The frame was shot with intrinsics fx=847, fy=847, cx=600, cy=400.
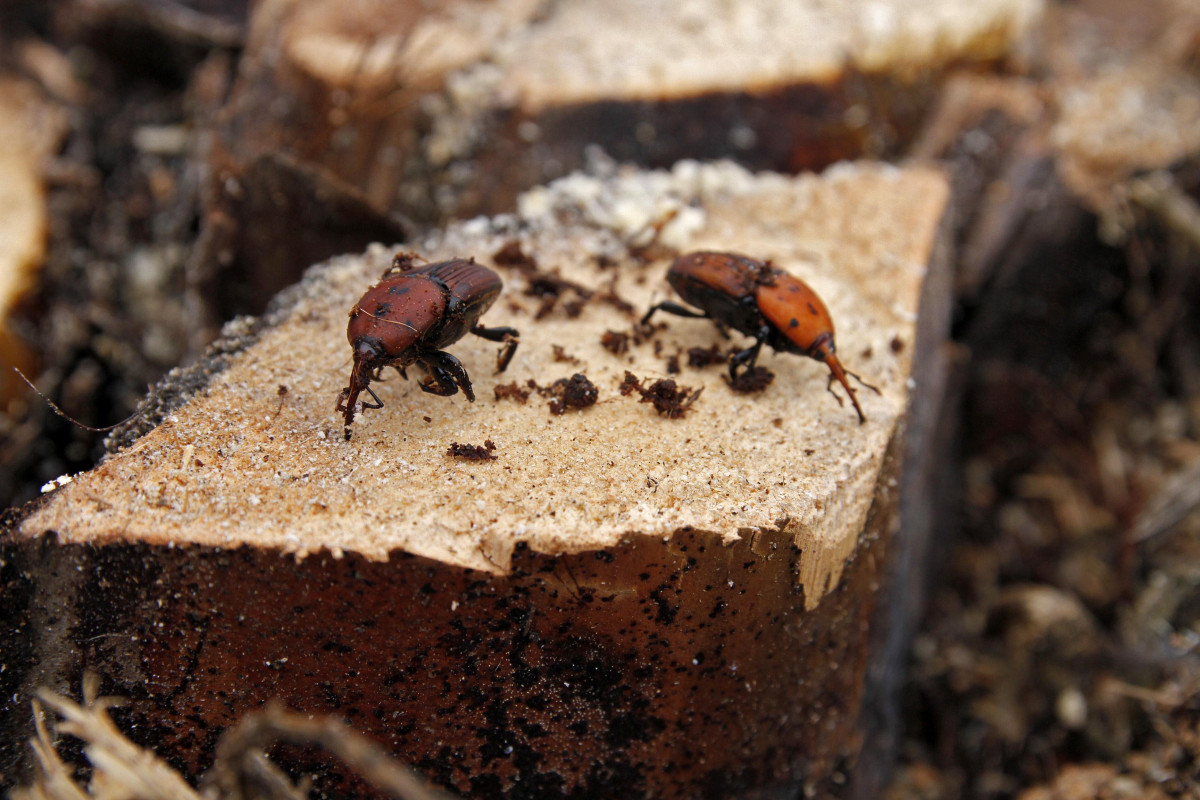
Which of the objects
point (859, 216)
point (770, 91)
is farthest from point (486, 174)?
point (859, 216)

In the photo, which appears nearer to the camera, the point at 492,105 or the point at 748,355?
the point at 748,355

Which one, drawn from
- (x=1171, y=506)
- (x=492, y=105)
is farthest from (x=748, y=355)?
(x=1171, y=506)

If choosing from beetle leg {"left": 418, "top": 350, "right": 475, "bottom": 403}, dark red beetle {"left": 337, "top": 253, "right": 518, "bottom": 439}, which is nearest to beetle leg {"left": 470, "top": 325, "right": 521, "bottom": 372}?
dark red beetle {"left": 337, "top": 253, "right": 518, "bottom": 439}

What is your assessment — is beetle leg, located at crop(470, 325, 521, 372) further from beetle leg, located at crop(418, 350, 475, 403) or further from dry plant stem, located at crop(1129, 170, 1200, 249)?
dry plant stem, located at crop(1129, 170, 1200, 249)

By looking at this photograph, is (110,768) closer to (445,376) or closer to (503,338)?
(445,376)

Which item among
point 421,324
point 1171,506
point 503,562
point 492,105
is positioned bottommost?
point 1171,506

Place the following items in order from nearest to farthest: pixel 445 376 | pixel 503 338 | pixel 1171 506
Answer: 1. pixel 445 376
2. pixel 503 338
3. pixel 1171 506
